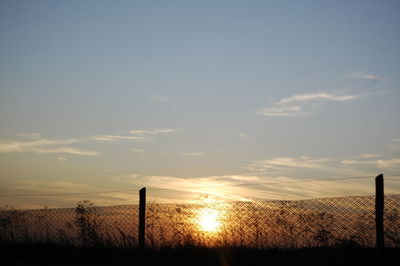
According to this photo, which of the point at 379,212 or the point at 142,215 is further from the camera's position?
the point at 142,215

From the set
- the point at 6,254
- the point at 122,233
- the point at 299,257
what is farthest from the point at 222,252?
the point at 6,254

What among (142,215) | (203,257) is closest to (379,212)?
(203,257)

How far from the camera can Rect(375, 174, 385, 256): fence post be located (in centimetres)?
988

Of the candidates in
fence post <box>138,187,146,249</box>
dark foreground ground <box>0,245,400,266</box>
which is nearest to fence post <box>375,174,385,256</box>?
dark foreground ground <box>0,245,400,266</box>

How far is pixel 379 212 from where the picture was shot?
10.0 m

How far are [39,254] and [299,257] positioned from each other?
6.61 metres

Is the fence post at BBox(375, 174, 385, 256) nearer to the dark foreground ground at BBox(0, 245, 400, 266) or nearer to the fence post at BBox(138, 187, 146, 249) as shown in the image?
the dark foreground ground at BBox(0, 245, 400, 266)

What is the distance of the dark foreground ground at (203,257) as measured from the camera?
10.1m

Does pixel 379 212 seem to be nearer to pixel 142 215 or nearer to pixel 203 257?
pixel 203 257

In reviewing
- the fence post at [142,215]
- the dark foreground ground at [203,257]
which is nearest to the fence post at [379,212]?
the dark foreground ground at [203,257]

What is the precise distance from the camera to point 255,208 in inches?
479

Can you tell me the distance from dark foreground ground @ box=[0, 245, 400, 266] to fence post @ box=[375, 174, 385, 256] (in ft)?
0.71

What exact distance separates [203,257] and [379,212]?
3781 millimetres

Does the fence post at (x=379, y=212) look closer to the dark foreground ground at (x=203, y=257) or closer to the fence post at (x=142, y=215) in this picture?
the dark foreground ground at (x=203, y=257)
